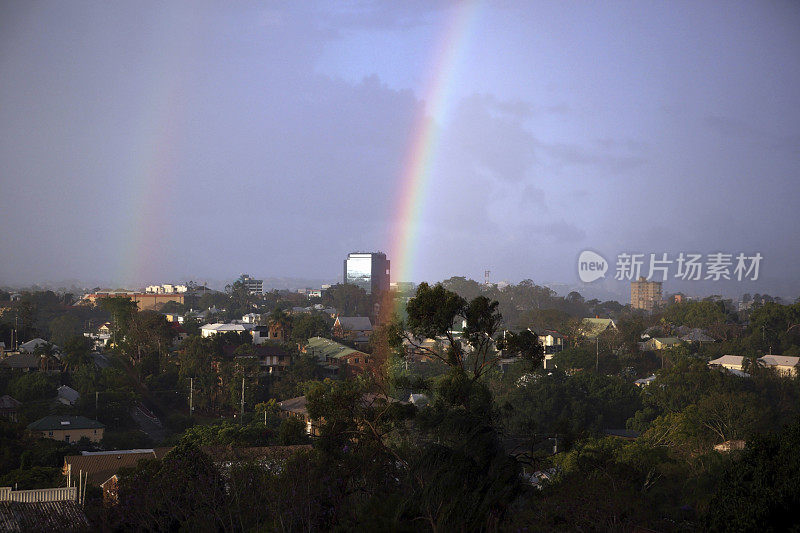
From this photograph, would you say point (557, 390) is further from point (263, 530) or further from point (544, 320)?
point (544, 320)

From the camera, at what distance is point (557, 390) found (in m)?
28.1

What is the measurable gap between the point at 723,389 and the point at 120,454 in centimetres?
2097

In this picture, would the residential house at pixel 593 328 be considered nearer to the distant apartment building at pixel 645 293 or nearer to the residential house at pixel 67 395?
the residential house at pixel 67 395

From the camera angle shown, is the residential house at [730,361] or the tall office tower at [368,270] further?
the tall office tower at [368,270]

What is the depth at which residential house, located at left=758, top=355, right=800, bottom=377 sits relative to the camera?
32.5 metres

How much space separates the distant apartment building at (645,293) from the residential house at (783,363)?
7022 cm

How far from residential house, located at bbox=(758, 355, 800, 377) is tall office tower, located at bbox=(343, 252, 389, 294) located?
233ft

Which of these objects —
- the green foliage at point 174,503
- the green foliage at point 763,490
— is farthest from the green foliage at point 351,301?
the green foliage at point 763,490

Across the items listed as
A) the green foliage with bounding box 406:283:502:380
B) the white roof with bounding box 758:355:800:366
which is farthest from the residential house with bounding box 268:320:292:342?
the green foliage with bounding box 406:283:502:380

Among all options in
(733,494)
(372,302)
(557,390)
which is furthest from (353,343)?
(733,494)

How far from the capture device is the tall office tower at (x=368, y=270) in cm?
10506

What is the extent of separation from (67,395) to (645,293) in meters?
91.6

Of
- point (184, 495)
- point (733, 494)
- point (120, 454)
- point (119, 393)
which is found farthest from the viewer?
point (119, 393)

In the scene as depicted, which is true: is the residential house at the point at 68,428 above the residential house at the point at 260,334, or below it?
below
